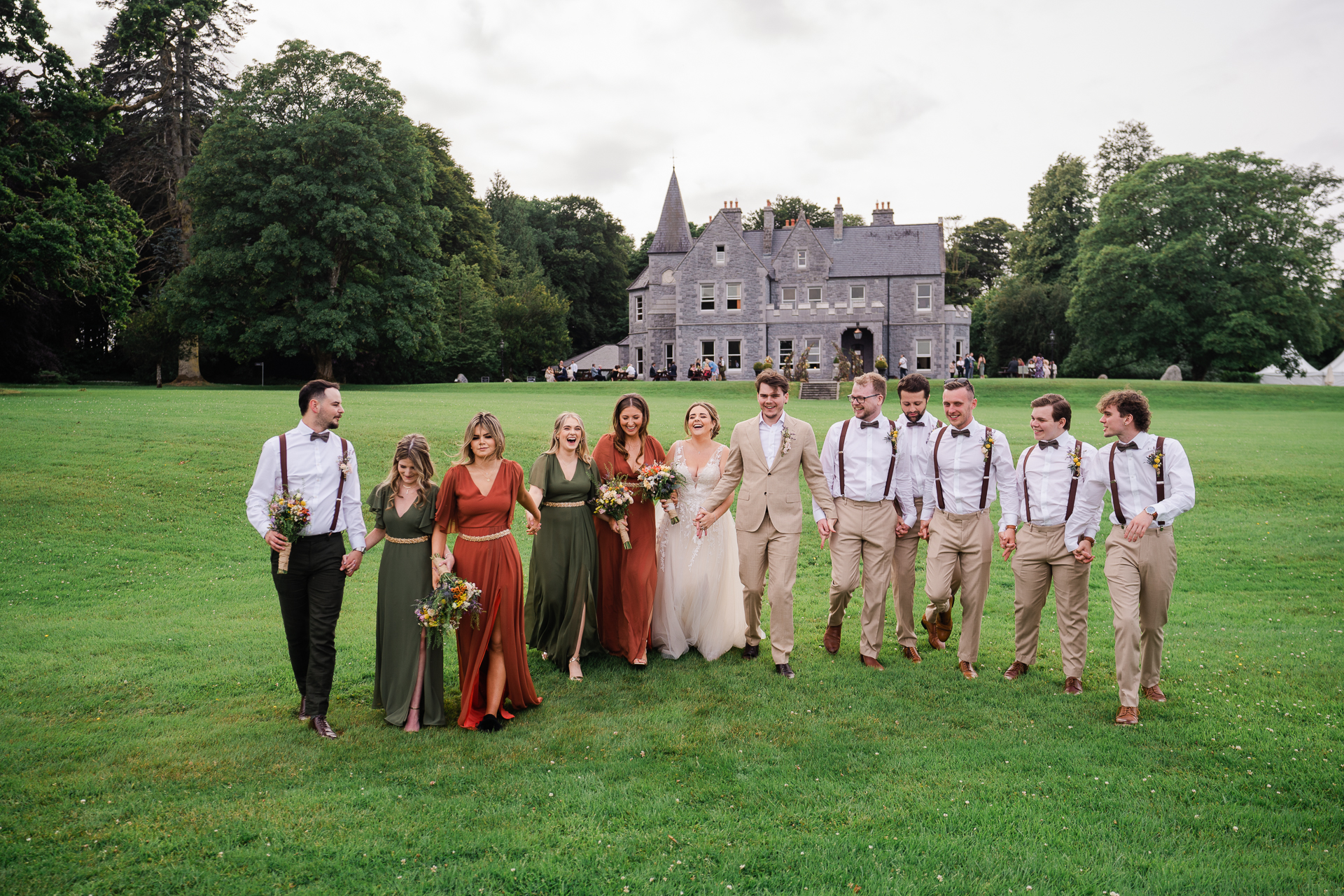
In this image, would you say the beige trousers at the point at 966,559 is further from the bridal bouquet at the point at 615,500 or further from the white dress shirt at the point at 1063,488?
the bridal bouquet at the point at 615,500

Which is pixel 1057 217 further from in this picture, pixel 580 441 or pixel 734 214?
pixel 580 441

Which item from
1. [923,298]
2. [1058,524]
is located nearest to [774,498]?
[1058,524]

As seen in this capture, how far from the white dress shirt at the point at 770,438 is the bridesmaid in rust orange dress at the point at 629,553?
939 millimetres

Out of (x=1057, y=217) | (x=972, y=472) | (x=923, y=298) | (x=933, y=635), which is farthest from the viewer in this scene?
(x=1057, y=217)

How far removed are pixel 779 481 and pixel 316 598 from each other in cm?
388

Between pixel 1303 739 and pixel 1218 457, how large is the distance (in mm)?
14881

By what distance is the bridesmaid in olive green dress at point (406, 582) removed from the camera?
5.96m

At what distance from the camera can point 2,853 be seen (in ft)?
13.5

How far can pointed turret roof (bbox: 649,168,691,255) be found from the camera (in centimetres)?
A: 5641

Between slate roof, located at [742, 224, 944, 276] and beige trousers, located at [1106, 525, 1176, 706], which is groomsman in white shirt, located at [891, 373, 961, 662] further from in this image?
slate roof, located at [742, 224, 944, 276]

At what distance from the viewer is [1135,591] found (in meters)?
6.11

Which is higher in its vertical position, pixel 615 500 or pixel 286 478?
pixel 286 478

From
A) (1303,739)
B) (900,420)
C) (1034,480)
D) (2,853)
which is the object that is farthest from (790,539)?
(2,853)

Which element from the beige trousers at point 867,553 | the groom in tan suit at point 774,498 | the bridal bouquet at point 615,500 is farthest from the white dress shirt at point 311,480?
the beige trousers at point 867,553
